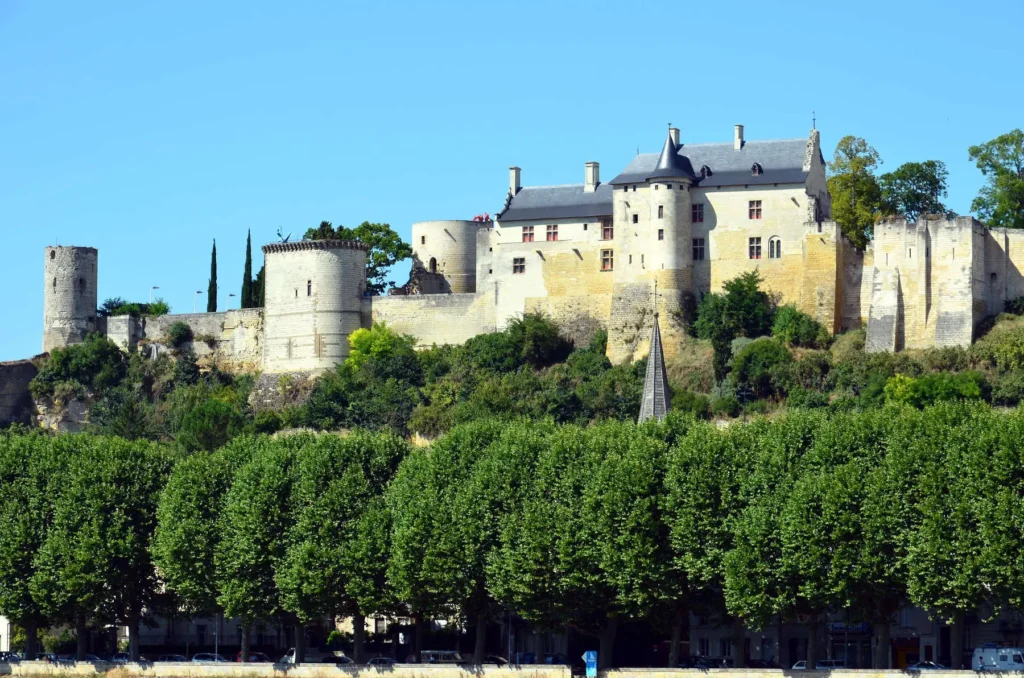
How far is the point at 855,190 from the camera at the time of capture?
89125 mm

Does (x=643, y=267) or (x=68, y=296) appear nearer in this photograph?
(x=643, y=267)

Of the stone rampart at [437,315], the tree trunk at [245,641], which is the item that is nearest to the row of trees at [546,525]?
the tree trunk at [245,641]

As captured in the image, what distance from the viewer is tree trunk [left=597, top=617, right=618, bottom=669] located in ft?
186

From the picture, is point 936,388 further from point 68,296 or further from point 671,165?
point 68,296

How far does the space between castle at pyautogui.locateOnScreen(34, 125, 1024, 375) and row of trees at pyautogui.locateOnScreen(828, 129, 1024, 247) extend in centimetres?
251

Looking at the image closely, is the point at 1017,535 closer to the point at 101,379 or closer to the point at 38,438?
the point at 38,438

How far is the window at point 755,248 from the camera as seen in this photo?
278 ft

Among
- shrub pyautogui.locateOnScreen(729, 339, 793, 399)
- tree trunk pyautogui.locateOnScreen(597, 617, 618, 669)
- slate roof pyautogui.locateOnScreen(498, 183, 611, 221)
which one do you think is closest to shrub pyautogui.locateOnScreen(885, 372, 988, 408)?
shrub pyautogui.locateOnScreen(729, 339, 793, 399)

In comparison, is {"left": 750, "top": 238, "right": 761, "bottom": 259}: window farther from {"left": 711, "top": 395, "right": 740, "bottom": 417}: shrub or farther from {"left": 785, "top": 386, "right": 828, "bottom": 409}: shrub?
Result: {"left": 785, "top": 386, "right": 828, "bottom": 409}: shrub

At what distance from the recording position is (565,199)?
90625 mm

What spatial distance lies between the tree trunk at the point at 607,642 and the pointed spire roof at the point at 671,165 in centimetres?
3089

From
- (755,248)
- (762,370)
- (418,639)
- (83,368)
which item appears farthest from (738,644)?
(83,368)

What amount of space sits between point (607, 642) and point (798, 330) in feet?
89.0

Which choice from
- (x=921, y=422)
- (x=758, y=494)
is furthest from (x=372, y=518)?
(x=921, y=422)
